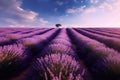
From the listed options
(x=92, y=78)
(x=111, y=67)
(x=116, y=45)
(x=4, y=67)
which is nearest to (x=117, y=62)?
(x=111, y=67)

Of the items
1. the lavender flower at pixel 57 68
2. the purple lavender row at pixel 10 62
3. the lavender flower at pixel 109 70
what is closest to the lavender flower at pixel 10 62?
the purple lavender row at pixel 10 62

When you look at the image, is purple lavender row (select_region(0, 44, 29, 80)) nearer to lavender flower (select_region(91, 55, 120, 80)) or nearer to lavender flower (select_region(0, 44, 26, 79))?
lavender flower (select_region(0, 44, 26, 79))

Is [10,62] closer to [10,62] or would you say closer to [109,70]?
[10,62]

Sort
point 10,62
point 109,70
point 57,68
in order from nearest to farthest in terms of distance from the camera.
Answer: point 57,68
point 109,70
point 10,62

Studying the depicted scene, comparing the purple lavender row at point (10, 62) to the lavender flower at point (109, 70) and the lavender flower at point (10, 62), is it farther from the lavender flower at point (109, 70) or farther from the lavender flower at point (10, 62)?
the lavender flower at point (109, 70)

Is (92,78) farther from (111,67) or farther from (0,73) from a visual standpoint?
(0,73)

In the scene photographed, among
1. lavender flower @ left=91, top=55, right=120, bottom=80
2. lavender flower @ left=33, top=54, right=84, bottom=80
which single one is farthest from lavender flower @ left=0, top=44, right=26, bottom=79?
lavender flower @ left=91, top=55, right=120, bottom=80

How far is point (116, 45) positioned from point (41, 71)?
442 centimetres

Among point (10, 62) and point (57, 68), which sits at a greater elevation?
point (57, 68)

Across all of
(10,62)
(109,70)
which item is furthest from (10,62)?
(109,70)

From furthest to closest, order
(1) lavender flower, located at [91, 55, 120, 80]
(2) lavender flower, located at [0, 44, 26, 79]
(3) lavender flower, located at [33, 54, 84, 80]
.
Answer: (2) lavender flower, located at [0, 44, 26, 79]
(1) lavender flower, located at [91, 55, 120, 80]
(3) lavender flower, located at [33, 54, 84, 80]

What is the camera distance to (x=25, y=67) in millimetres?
4336

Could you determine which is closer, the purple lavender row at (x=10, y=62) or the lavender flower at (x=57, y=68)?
the lavender flower at (x=57, y=68)

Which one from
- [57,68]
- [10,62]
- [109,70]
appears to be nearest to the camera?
A: [57,68]
